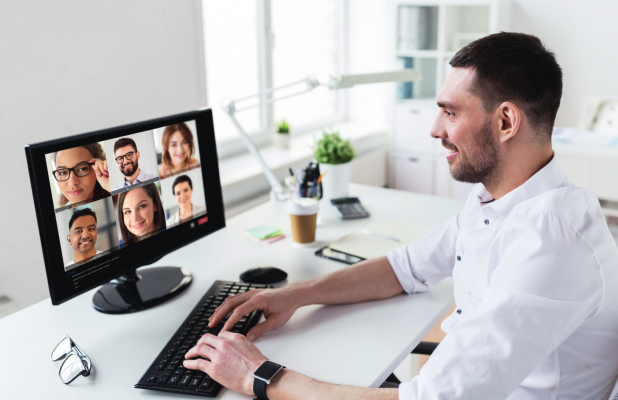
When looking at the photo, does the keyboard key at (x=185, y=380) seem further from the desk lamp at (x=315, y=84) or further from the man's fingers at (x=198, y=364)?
the desk lamp at (x=315, y=84)

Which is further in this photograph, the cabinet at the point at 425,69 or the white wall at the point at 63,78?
the cabinet at the point at 425,69

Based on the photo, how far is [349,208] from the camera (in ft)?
6.37

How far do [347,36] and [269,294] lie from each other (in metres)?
3.21

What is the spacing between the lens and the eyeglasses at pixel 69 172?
108 cm

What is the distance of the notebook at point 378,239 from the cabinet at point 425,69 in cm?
205

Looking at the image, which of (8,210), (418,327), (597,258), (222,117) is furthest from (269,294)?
(222,117)

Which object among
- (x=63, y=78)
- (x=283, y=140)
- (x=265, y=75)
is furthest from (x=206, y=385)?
(x=265, y=75)

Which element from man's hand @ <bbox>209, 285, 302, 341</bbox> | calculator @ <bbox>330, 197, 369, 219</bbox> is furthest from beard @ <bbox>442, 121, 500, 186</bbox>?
calculator @ <bbox>330, 197, 369, 219</bbox>

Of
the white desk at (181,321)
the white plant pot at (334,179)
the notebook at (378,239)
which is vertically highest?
the white plant pot at (334,179)

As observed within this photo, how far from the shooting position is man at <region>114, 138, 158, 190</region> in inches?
46.7

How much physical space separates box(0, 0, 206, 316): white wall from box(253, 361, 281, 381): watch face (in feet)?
4.62

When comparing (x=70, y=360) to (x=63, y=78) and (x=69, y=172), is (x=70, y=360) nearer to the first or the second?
(x=69, y=172)

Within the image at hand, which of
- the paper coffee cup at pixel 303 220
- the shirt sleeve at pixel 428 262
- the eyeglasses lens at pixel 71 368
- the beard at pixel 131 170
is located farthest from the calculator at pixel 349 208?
the eyeglasses lens at pixel 71 368

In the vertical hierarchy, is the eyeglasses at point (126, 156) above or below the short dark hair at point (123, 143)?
below
